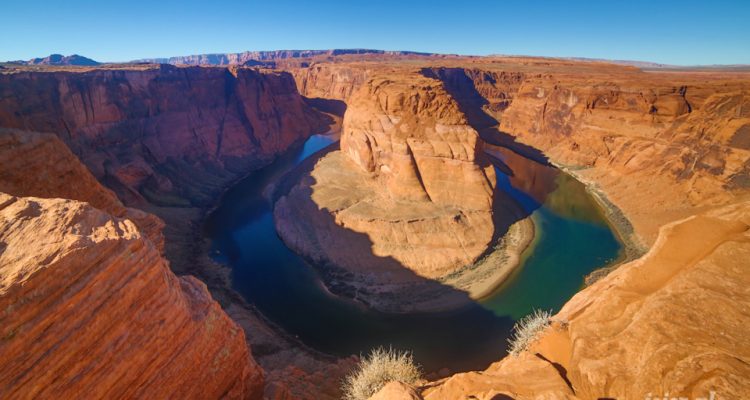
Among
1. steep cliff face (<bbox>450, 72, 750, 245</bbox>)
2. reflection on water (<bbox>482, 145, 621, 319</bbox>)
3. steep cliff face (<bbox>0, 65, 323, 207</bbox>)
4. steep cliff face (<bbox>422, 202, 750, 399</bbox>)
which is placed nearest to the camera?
steep cliff face (<bbox>422, 202, 750, 399</bbox>)

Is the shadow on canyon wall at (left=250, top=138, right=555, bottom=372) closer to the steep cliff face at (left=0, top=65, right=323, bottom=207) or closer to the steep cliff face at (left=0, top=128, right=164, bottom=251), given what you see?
the steep cliff face at (left=0, top=128, right=164, bottom=251)

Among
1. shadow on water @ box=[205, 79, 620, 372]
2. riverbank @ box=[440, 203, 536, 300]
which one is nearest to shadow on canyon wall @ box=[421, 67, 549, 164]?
shadow on water @ box=[205, 79, 620, 372]

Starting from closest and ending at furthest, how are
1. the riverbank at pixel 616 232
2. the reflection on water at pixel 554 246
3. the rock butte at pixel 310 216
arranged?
the rock butte at pixel 310 216, the reflection on water at pixel 554 246, the riverbank at pixel 616 232

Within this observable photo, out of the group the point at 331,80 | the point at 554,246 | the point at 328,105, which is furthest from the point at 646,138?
the point at 331,80

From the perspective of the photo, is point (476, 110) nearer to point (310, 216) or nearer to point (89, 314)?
point (310, 216)

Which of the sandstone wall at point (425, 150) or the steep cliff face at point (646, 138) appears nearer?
the sandstone wall at point (425, 150)

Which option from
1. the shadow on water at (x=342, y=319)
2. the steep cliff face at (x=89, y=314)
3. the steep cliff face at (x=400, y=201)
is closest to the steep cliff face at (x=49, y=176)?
the steep cliff face at (x=89, y=314)

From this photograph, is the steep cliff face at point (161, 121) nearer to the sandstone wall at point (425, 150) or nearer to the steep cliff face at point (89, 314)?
the sandstone wall at point (425, 150)
